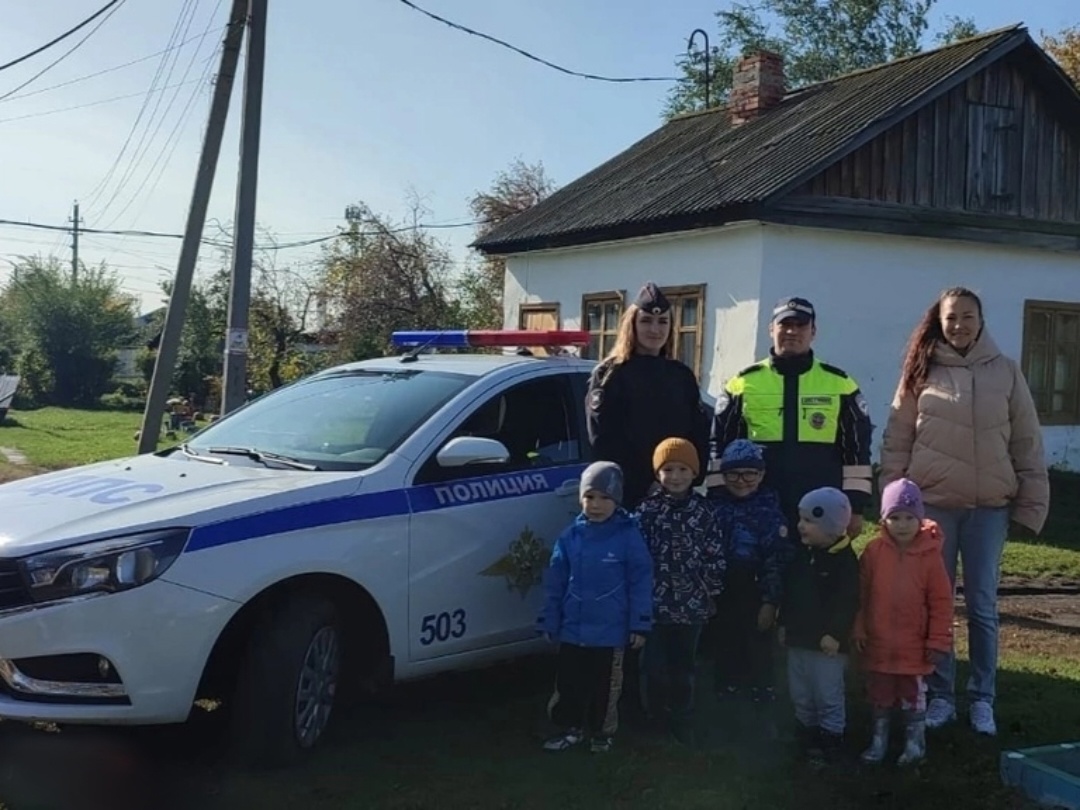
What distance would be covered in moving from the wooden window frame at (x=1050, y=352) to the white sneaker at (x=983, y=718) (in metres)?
11.4

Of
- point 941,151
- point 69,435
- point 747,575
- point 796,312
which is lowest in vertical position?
point 69,435

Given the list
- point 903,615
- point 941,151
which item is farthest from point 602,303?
point 903,615

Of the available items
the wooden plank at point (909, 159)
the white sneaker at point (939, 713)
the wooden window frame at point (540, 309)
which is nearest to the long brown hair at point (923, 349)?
the white sneaker at point (939, 713)

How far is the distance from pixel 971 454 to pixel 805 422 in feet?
2.37

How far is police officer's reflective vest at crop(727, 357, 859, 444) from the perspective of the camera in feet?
16.7

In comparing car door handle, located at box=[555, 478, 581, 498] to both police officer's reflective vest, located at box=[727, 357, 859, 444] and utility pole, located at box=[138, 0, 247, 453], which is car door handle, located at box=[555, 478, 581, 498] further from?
utility pole, located at box=[138, 0, 247, 453]

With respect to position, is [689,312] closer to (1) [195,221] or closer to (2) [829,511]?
(1) [195,221]

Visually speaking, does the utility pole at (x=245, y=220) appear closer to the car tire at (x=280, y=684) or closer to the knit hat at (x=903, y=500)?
the car tire at (x=280, y=684)

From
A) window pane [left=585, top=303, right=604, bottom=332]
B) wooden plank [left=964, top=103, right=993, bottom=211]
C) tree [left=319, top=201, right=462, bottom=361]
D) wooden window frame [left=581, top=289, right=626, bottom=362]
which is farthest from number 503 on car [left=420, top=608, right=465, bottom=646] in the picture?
tree [left=319, top=201, right=462, bottom=361]

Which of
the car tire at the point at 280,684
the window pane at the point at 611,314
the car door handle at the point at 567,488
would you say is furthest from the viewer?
the window pane at the point at 611,314

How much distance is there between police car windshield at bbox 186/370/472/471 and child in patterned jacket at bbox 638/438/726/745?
1.10 m

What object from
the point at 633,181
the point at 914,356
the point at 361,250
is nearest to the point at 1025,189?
the point at 633,181

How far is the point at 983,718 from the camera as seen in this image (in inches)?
205

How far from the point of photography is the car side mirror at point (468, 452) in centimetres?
502
